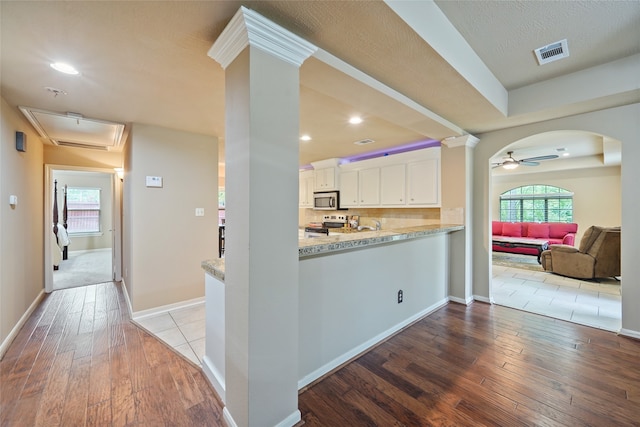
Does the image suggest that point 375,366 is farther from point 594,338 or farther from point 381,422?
point 594,338

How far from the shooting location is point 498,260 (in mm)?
6402

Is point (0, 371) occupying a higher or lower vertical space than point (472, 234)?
lower

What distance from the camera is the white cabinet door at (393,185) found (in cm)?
428

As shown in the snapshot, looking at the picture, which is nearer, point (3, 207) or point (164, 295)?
point (3, 207)

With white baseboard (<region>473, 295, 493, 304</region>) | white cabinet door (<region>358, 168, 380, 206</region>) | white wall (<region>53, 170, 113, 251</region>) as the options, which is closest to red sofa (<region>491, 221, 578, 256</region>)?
white baseboard (<region>473, 295, 493, 304</region>)

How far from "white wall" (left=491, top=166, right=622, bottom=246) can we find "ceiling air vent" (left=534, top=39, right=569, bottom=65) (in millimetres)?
5416

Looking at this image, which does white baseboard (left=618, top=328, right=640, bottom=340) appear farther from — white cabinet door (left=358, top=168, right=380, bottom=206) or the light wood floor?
white cabinet door (left=358, top=168, right=380, bottom=206)

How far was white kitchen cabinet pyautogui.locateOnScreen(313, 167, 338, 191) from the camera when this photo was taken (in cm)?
534

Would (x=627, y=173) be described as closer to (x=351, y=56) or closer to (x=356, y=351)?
(x=351, y=56)

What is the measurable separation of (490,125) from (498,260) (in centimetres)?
461

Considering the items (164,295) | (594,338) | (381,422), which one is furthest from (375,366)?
(164,295)

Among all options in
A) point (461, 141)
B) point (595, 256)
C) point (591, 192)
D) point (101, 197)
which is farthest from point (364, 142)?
point (101, 197)

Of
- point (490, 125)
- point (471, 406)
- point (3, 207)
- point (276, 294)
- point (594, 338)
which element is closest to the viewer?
point (276, 294)

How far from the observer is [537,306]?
3.33 meters
